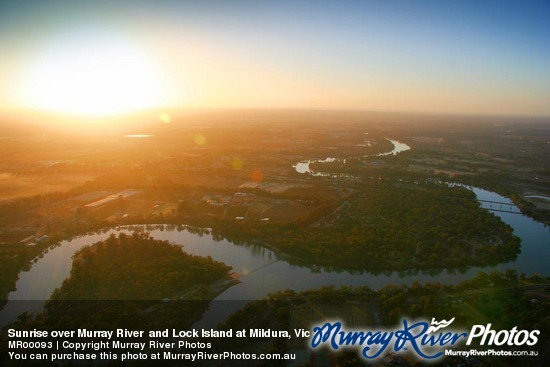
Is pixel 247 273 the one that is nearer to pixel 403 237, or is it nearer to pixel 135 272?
pixel 135 272

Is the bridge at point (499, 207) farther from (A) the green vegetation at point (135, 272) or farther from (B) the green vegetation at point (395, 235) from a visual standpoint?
(A) the green vegetation at point (135, 272)

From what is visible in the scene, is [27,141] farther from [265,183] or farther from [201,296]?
[201,296]

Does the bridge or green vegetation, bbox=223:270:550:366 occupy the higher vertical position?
the bridge

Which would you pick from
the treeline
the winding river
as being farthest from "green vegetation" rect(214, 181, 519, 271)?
the winding river

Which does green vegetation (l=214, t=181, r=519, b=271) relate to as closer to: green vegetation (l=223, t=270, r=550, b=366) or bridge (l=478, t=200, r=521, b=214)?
bridge (l=478, t=200, r=521, b=214)

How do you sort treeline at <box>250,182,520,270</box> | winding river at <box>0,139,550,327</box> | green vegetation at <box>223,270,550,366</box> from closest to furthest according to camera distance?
green vegetation at <box>223,270,550,366</box>
winding river at <box>0,139,550,327</box>
treeline at <box>250,182,520,270</box>

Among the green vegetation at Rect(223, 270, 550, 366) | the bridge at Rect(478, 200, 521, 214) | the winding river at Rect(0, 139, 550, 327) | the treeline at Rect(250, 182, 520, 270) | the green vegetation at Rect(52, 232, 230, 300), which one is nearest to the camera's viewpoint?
the green vegetation at Rect(223, 270, 550, 366)

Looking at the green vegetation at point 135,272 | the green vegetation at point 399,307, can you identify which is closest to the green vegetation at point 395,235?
the green vegetation at point 399,307
